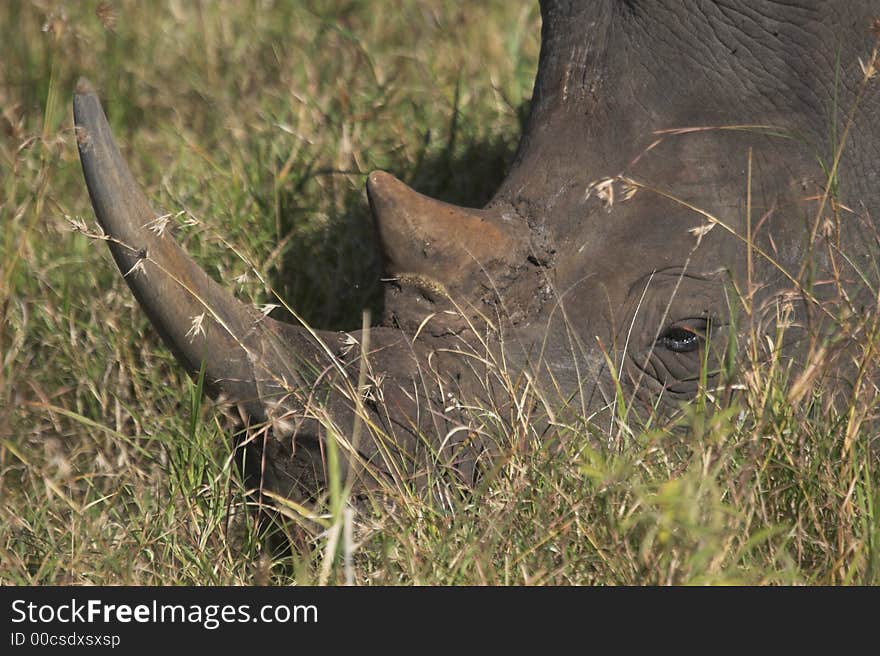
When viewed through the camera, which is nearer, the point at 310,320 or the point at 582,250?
the point at 582,250

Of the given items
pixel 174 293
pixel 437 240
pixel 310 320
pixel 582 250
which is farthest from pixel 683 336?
pixel 310 320

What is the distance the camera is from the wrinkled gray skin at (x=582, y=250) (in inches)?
112

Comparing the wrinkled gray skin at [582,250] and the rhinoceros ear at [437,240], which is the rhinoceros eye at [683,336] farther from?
the rhinoceros ear at [437,240]

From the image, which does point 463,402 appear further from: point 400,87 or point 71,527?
point 400,87

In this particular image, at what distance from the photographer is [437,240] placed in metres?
3.04

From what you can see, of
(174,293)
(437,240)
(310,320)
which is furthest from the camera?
(310,320)

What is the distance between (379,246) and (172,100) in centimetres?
258

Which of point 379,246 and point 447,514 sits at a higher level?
point 379,246

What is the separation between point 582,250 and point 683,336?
0.29 meters

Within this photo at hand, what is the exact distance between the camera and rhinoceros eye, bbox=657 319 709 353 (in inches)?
121

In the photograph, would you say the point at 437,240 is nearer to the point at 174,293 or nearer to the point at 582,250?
the point at 582,250
